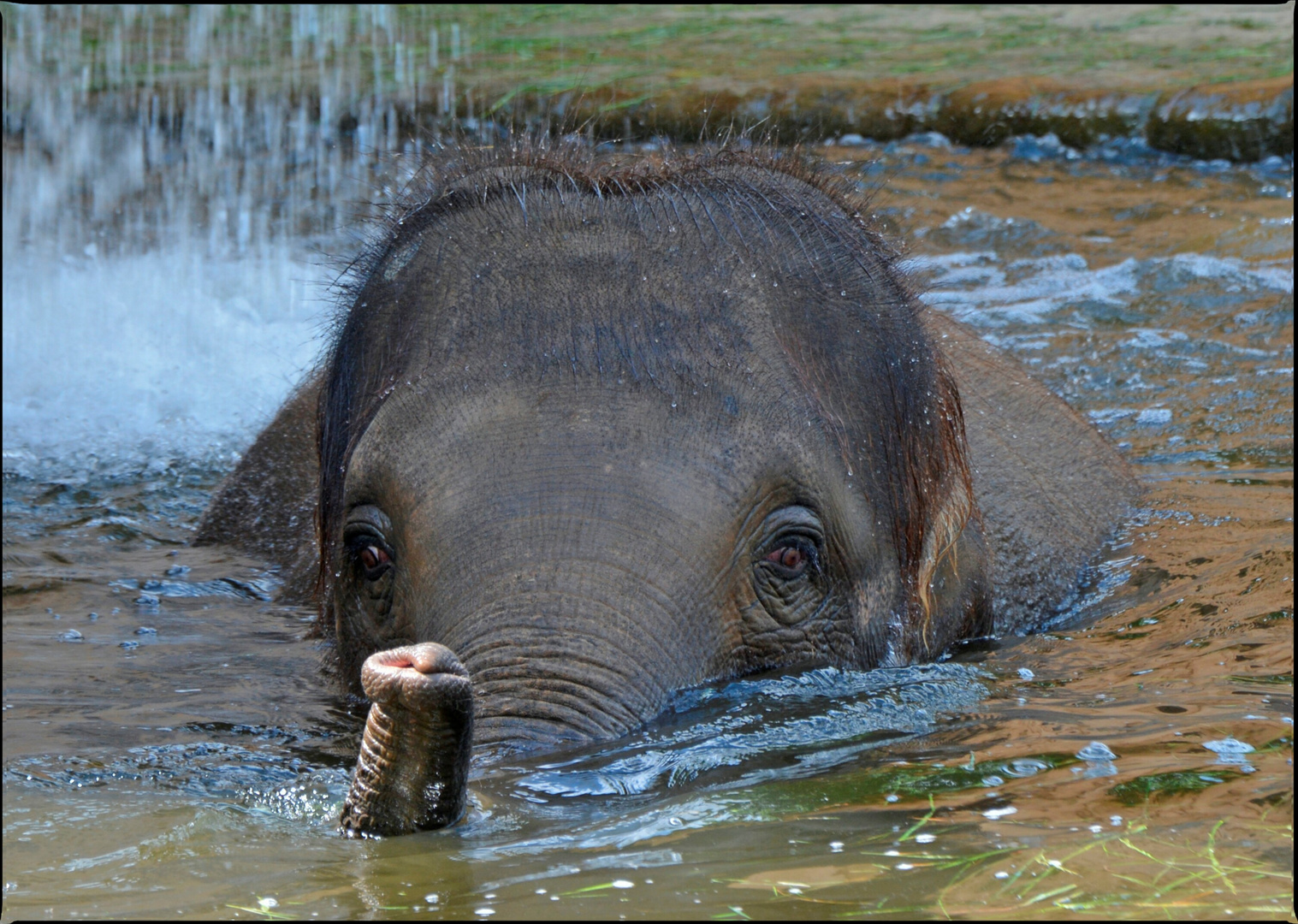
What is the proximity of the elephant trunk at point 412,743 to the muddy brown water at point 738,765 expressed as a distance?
0.05m

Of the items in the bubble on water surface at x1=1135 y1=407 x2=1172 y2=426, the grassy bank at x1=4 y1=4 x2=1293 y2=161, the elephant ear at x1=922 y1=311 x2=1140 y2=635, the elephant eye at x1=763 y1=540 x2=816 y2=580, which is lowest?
the bubble on water surface at x1=1135 y1=407 x2=1172 y2=426

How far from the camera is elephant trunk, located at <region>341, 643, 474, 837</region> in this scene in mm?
2229

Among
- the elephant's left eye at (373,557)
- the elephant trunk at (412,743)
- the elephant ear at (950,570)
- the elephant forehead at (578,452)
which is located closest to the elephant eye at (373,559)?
the elephant's left eye at (373,557)

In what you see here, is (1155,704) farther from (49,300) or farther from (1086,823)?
(49,300)

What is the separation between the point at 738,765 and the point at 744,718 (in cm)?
21

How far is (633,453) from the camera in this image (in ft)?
10.6

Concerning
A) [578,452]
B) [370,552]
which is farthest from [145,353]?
[578,452]

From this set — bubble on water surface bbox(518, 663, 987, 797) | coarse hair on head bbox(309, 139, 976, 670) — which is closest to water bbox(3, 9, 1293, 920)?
bubble on water surface bbox(518, 663, 987, 797)

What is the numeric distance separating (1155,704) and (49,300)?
8172 millimetres

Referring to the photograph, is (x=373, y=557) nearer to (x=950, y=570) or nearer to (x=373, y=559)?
(x=373, y=559)

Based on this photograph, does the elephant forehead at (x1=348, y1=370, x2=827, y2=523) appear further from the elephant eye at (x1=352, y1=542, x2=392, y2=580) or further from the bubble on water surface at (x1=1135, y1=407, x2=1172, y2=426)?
the bubble on water surface at (x1=1135, y1=407, x2=1172, y2=426)

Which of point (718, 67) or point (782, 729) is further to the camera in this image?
point (718, 67)

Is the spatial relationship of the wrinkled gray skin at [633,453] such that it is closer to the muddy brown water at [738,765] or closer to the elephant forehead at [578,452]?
the elephant forehead at [578,452]

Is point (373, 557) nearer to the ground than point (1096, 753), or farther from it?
farther from it
